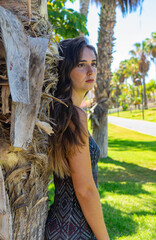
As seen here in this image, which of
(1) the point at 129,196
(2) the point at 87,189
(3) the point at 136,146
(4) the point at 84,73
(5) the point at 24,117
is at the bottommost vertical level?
(3) the point at 136,146

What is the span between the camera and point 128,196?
5.31 metres

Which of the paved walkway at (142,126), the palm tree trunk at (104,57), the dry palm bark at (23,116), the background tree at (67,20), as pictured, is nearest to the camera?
the dry palm bark at (23,116)

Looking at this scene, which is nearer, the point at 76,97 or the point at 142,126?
the point at 76,97

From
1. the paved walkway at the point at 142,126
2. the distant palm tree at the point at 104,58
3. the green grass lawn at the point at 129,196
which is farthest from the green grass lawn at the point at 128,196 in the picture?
the paved walkway at the point at 142,126

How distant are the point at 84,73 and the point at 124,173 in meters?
6.18

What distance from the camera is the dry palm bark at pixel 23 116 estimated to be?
927mm

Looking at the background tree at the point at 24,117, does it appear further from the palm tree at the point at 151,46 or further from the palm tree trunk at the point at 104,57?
the palm tree at the point at 151,46

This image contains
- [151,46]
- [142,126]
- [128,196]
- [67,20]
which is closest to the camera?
[67,20]

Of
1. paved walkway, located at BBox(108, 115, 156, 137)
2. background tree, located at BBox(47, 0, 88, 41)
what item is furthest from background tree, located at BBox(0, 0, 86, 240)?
paved walkway, located at BBox(108, 115, 156, 137)

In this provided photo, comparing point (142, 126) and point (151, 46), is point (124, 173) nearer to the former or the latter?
point (142, 126)

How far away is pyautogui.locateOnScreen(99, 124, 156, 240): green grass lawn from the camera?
380 cm

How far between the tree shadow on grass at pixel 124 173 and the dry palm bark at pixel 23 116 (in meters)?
5.50

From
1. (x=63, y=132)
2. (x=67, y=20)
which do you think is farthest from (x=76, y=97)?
(x=67, y=20)

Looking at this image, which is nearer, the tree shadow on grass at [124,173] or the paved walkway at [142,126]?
the tree shadow on grass at [124,173]
